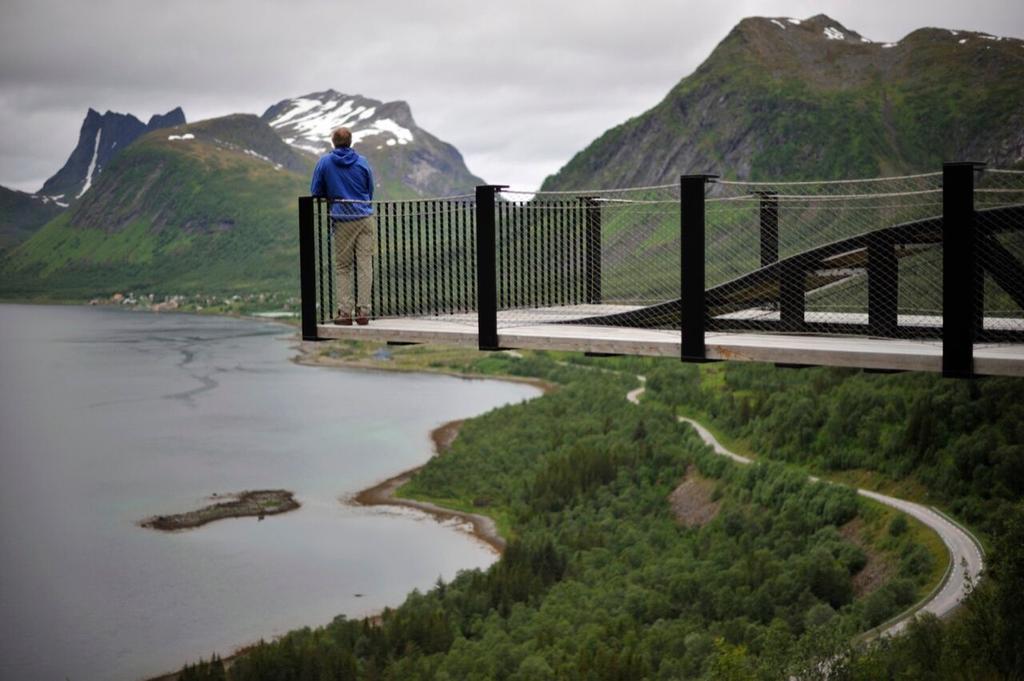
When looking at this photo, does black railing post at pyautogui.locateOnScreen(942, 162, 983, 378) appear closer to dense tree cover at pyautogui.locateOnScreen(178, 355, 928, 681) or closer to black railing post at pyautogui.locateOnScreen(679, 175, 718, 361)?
black railing post at pyautogui.locateOnScreen(679, 175, 718, 361)

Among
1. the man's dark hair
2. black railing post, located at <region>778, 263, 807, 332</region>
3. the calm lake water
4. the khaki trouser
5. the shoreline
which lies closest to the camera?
black railing post, located at <region>778, 263, 807, 332</region>

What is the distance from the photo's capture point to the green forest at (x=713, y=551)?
33562mm

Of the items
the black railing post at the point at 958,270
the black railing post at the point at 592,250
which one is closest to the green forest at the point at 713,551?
the black railing post at the point at 592,250

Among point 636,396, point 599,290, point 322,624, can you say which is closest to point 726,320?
point 599,290

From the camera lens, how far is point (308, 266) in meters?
10.9

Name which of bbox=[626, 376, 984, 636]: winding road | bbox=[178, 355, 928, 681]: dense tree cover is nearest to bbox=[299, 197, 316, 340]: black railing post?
bbox=[178, 355, 928, 681]: dense tree cover

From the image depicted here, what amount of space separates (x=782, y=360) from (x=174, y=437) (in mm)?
60434

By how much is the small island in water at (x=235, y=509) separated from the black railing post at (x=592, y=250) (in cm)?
3763

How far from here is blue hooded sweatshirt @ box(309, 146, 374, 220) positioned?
36.0 feet

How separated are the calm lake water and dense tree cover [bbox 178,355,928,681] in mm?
2392

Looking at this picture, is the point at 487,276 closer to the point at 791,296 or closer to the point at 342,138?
the point at 342,138

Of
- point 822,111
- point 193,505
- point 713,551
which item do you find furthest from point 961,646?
point 822,111

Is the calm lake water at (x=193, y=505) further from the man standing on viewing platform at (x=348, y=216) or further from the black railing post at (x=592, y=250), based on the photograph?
the man standing on viewing platform at (x=348, y=216)

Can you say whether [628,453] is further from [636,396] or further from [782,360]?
[782,360]
